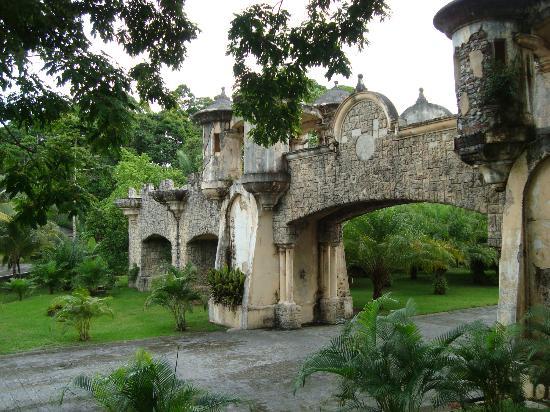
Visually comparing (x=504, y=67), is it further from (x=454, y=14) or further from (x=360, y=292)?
(x=360, y=292)

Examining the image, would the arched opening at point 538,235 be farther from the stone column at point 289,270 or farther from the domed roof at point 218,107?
the domed roof at point 218,107

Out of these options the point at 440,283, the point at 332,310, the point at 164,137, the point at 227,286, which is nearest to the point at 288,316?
the point at 332,310

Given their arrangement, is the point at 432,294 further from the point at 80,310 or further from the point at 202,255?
the point at 80,310

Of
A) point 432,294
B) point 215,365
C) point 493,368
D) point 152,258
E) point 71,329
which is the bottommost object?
point 215,365

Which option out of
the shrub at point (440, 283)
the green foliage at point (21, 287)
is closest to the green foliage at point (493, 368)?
the shrub at point (440, 283)

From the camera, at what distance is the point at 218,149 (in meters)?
16.5

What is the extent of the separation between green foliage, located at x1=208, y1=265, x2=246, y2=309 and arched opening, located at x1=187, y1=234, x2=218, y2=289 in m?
4.99

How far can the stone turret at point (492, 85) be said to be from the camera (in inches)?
303

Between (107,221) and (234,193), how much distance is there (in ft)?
45.8

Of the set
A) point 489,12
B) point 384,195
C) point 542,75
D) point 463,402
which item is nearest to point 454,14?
point 489,12

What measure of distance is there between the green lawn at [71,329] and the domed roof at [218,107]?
5.78 metres

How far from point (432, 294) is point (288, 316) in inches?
332

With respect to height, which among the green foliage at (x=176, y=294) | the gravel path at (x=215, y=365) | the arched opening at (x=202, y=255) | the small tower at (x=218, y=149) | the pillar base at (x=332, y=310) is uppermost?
the small tower at (x=218, y=149)

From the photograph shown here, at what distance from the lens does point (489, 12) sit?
7.77m
